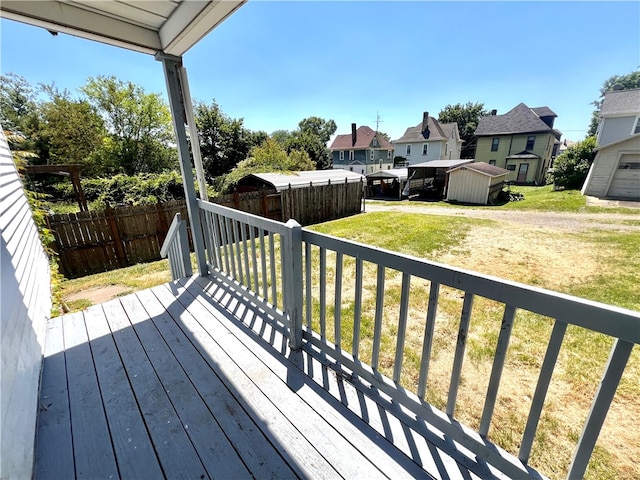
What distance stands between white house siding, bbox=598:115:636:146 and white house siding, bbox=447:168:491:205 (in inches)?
395

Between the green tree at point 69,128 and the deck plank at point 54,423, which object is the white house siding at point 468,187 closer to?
the deck plank at point 54,423

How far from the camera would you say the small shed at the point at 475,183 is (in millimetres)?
14469

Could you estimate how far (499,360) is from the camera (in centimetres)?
111

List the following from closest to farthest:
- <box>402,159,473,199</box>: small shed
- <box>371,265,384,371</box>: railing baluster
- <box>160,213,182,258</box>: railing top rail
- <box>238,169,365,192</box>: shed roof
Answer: <box>371,265,384,371</box>: railing baluster
<box>160,213,182,258</box>: railing top rail
<box>238,169,365,192</box>: shed roof
<box>402,159,473,199</box>: small shed

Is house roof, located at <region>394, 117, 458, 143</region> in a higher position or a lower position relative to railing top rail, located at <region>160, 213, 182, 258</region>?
higher

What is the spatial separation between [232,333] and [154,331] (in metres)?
0.72

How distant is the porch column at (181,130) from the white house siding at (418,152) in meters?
27.1

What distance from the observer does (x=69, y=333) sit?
232cm

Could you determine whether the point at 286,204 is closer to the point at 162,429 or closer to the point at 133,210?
the point at 133,210

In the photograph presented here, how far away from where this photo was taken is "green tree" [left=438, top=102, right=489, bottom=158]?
3400 centimetres

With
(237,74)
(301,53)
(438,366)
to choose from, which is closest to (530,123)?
(301,53)

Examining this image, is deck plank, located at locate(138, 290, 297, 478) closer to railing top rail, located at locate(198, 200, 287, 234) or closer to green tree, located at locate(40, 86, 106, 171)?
railing top rail, located at locate(198, 200, 287, 234)

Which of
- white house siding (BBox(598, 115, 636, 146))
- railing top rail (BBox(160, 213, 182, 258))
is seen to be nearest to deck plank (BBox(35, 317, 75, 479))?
railing top rail (BBox(160, 213, 182, 258))

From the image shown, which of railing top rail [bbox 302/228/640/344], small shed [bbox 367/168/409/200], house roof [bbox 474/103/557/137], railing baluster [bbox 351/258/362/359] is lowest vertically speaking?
small shed [bbox 367/168/409/200]
